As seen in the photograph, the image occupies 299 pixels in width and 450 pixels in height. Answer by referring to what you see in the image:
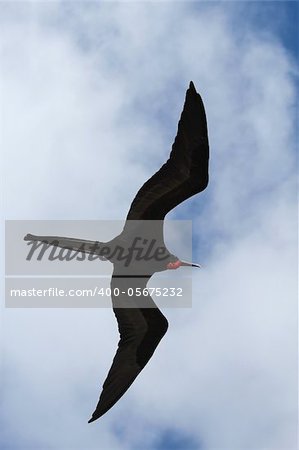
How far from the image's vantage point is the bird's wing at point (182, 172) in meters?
15.7

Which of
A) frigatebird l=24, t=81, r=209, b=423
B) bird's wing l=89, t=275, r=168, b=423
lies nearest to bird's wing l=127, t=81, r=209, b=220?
frigatebird l=24, t=81, r=209, b=423

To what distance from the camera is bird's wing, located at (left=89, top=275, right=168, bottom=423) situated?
58.1 ft

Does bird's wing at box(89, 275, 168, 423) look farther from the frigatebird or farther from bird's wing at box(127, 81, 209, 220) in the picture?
bird's wing at box(127, 81, 209, 220)

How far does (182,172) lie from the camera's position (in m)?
16.2

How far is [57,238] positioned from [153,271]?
2177 millimetres

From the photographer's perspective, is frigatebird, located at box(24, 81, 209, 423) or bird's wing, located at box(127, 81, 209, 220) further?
frigatebird, located at box(24, 81, 209, 423)

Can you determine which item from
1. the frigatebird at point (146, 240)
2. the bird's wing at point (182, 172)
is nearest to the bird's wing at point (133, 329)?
the frigatebird at point (146, 240)

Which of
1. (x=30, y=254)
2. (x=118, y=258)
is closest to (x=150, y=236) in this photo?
(x=118, y=258)

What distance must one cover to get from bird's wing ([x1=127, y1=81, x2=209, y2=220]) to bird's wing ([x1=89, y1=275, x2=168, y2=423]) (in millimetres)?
1825

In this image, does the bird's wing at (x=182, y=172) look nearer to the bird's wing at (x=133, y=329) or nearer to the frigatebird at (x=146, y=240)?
the frigatebird at (x=146, y=240)

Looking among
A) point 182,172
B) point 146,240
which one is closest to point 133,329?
point 146,240

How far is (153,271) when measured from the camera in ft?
58.2

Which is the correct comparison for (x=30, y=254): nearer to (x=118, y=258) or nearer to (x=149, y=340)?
(x=118, y=258)

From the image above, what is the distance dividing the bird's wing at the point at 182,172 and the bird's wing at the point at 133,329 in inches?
71.9
